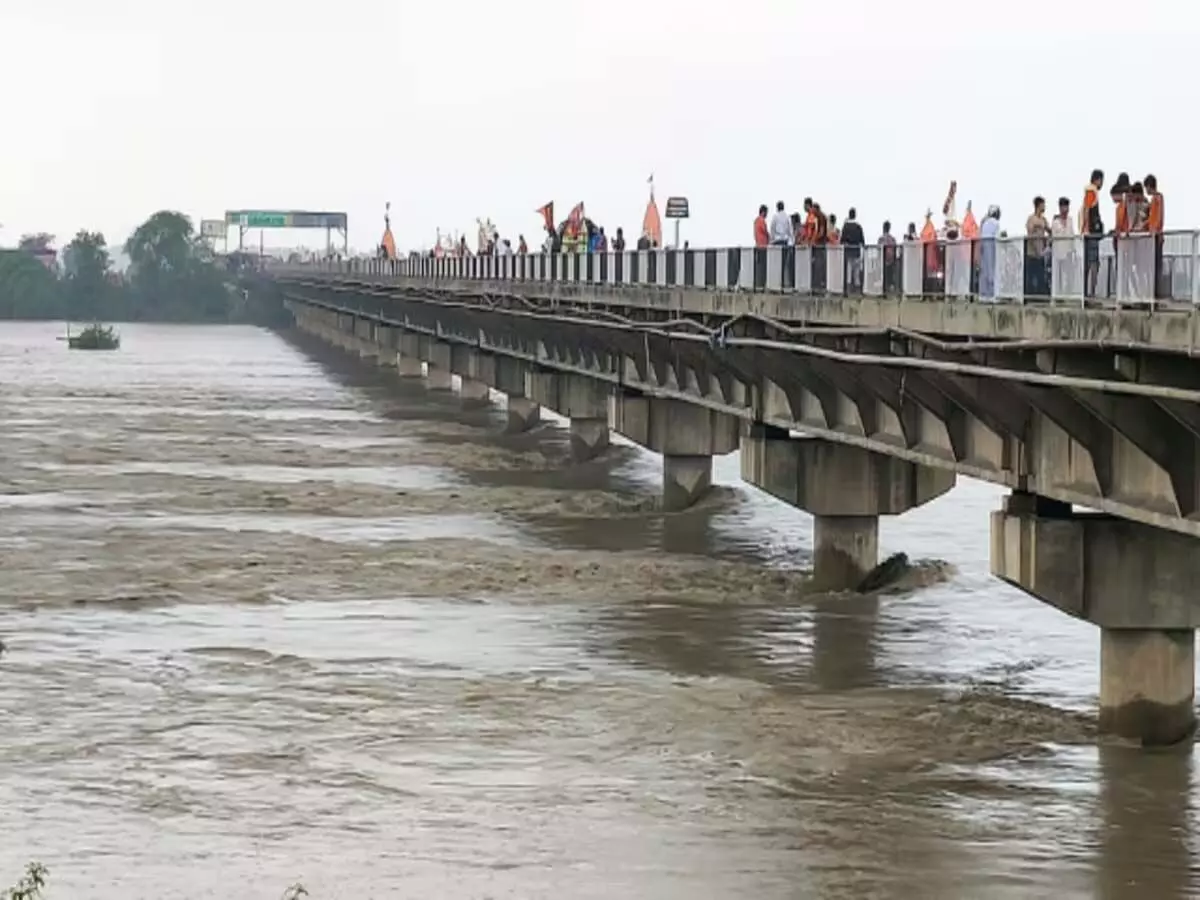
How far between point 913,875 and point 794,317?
16.3 metres

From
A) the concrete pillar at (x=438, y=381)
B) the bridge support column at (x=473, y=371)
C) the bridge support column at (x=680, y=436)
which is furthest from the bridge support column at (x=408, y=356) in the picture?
the bridge support column at (x=680, y=436)

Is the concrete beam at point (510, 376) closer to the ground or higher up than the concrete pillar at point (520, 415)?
higher up

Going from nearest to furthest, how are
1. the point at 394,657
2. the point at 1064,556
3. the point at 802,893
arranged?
the point at 802,893
the point at 1064,556
the point at 394,657

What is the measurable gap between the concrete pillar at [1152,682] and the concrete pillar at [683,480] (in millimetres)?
27150

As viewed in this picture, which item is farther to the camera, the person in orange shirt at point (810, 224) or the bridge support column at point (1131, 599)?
the person in orange shirt at point (810, 224)

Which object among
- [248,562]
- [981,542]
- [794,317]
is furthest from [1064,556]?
[981,542]

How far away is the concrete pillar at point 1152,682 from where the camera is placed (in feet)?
83.1

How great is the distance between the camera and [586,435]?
66.5 meters

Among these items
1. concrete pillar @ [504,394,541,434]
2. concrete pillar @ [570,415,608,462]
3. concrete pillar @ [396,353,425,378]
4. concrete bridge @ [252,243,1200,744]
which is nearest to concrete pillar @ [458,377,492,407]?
concrete pillar @ [504,394,541,434]

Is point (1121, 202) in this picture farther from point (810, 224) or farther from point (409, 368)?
point (409, 368)

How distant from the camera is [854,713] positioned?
92.0ft

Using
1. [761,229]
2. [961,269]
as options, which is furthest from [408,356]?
[961,269]

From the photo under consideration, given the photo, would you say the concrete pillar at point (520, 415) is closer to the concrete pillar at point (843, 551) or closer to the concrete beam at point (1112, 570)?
the concrete pillar at point (843, 551)

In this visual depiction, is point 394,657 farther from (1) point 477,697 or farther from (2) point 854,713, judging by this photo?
(2) point 854,713
